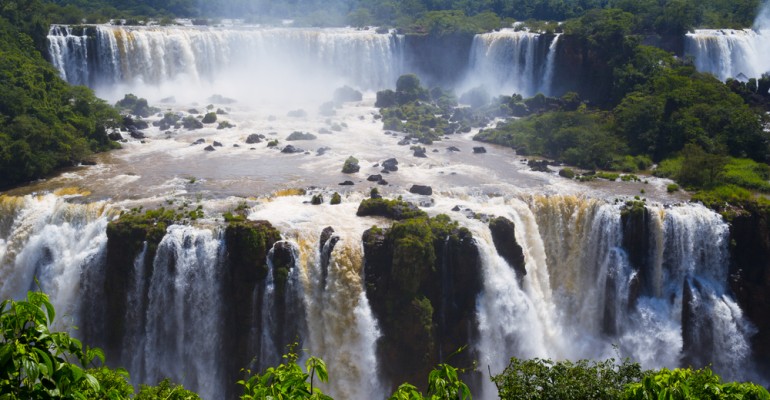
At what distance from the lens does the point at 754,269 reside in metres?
28.1

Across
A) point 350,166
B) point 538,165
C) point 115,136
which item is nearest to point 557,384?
point 350,166

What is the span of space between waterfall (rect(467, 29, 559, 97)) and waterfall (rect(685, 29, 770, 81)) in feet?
37.5

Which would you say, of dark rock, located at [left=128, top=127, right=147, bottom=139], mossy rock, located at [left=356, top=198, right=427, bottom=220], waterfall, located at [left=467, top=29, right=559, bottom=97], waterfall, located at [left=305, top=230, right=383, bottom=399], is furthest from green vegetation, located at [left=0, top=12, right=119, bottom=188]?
waterfall, located at [left=467, top=29, right=559, bottom=97]

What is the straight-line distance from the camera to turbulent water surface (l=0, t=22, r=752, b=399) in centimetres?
2377

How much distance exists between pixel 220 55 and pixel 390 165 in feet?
88.9

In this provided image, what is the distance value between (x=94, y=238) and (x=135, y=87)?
2835 centimetres

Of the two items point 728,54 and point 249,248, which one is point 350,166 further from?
point 728,54

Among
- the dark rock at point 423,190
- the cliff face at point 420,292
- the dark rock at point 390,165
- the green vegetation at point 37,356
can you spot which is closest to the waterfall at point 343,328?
the cliff face at point 420,292

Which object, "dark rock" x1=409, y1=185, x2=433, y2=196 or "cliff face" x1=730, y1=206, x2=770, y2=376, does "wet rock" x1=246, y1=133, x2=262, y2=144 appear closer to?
"dark rock" x1=409, y1=185, x2=433, y2=196

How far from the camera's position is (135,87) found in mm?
50219

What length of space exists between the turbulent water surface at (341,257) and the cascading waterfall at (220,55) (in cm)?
1193

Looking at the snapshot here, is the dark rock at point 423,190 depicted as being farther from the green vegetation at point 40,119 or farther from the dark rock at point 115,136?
the dark rock at point 115,136

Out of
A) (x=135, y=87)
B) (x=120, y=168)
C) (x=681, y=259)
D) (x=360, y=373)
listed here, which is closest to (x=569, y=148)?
(x=681, y=259)

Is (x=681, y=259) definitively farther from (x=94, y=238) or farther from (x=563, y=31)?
(x=563, y=31)
